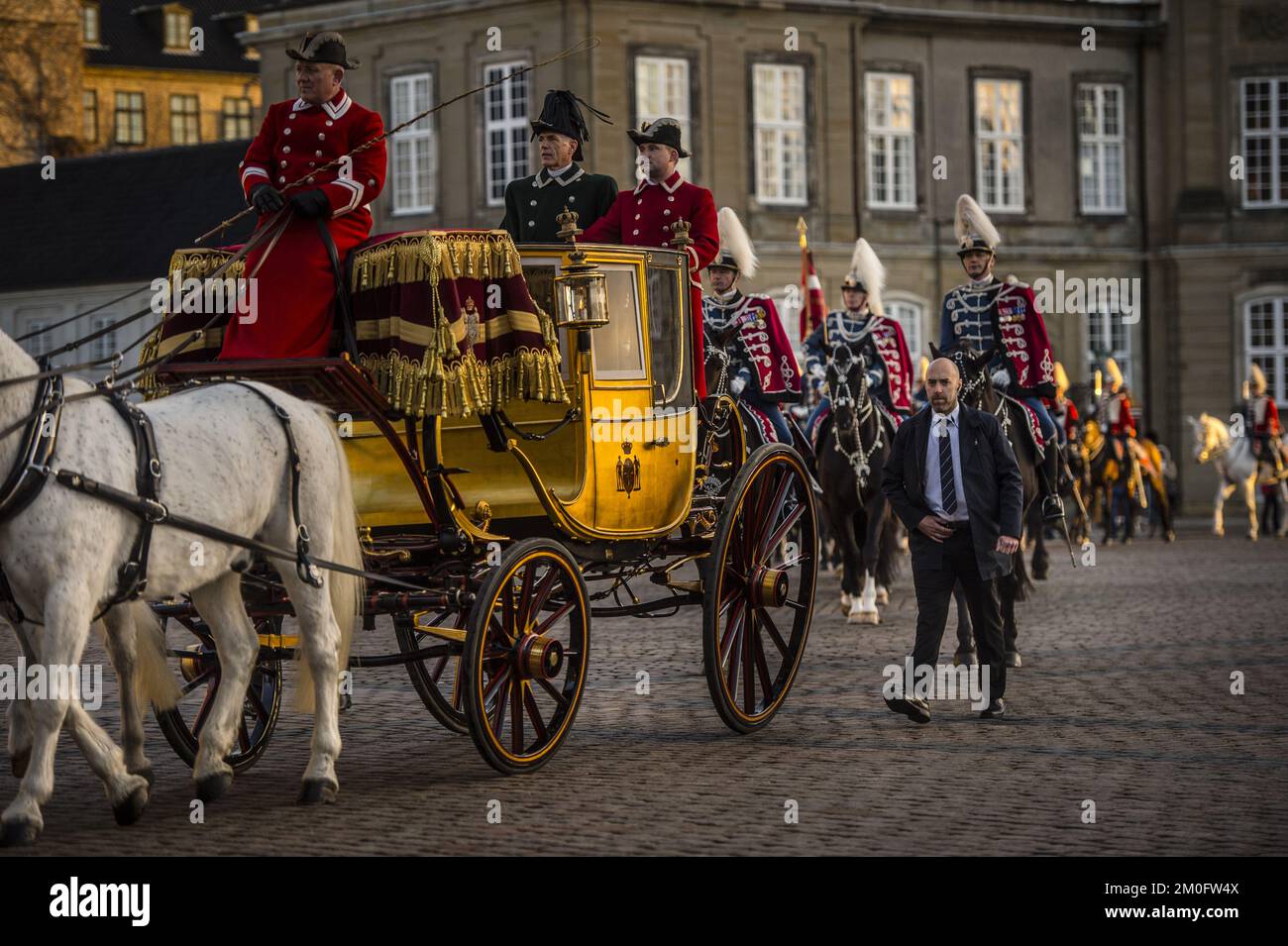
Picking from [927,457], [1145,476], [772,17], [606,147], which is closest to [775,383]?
[927,457]

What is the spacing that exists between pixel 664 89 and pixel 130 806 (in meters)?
28.4

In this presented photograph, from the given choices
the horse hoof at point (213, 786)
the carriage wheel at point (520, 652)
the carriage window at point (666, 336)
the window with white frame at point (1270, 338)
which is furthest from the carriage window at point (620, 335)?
the window with white frame at point (1270, 338)

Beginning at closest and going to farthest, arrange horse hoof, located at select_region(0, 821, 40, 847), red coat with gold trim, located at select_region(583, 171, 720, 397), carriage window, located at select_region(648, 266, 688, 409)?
1. horse hoof, located at select_region(0, 821, 40, 847)
2. carriage window, located at select_region(648, 266, 688, 409)
3. red coat with gold trim, located at select_region(583, 171, 720, 397)

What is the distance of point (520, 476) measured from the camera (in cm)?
905

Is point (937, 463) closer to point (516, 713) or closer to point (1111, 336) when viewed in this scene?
point (516, 713)

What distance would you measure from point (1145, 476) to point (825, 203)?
30.2 feet

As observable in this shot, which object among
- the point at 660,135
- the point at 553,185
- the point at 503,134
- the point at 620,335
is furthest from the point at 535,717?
the point at 503,134

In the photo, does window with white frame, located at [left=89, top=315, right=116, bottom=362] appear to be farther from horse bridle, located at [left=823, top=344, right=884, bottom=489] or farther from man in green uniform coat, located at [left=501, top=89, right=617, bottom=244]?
man in green uniform coat, located at [left=501, top=89, right=617, bottom=244]

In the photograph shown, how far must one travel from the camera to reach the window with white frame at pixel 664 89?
34406 millimetres

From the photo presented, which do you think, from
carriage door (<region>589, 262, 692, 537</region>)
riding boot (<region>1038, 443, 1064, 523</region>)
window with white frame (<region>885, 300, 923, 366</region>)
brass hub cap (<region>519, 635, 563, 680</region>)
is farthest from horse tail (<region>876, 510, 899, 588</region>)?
window with white frame (<region>885, 300, 923, 366</region>)

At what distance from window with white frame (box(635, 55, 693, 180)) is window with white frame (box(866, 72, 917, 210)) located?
13.1 ft

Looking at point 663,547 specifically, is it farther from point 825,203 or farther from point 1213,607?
point 825,203

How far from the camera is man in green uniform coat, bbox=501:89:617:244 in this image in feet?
33.8

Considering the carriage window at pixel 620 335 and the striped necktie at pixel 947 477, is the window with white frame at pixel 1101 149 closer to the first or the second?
the striped necktie at pixel 947 477
